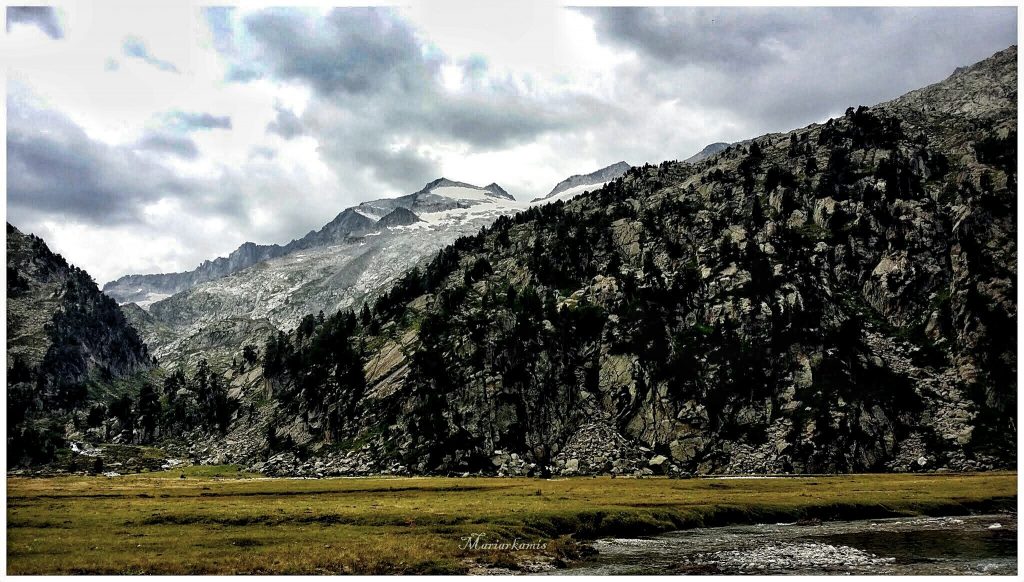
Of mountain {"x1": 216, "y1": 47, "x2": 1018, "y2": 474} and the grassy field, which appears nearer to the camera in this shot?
the grassy field

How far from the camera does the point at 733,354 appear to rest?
465 ft

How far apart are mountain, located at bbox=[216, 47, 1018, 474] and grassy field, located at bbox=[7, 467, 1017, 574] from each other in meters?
19.0

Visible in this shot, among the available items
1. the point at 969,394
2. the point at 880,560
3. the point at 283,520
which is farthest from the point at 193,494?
the point at 969,394

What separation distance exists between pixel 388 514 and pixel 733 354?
335 ft

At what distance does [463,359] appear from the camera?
155 m

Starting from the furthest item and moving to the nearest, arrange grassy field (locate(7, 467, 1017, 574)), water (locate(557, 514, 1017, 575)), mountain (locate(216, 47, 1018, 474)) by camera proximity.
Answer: mountain (locate(216, 47, 1018, 474)) → water (locate(557, 514, 1017, 575)) → grassy field (locate(7, 467, 1017, 574))

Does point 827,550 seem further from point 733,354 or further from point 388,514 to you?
point 733,354

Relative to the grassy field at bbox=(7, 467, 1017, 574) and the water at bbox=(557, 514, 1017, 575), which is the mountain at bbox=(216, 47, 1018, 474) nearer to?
the grassy field at bbox=(7, 467, 1017, 574)

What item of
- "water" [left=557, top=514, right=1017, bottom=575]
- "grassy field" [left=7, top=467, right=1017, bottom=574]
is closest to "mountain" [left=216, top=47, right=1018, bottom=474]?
"grassy field" [left=7, top=467, right=1017, bottom=574]

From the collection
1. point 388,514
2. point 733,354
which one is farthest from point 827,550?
point 733,354

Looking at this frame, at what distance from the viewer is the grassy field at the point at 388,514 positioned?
45188mm

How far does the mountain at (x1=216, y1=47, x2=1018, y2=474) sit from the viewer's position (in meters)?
122

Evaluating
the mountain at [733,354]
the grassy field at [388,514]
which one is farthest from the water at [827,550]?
the mountain at [733,354]

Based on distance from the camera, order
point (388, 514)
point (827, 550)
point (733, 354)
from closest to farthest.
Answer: point (827, 550) → point (388, 514) → point (733, 354)
